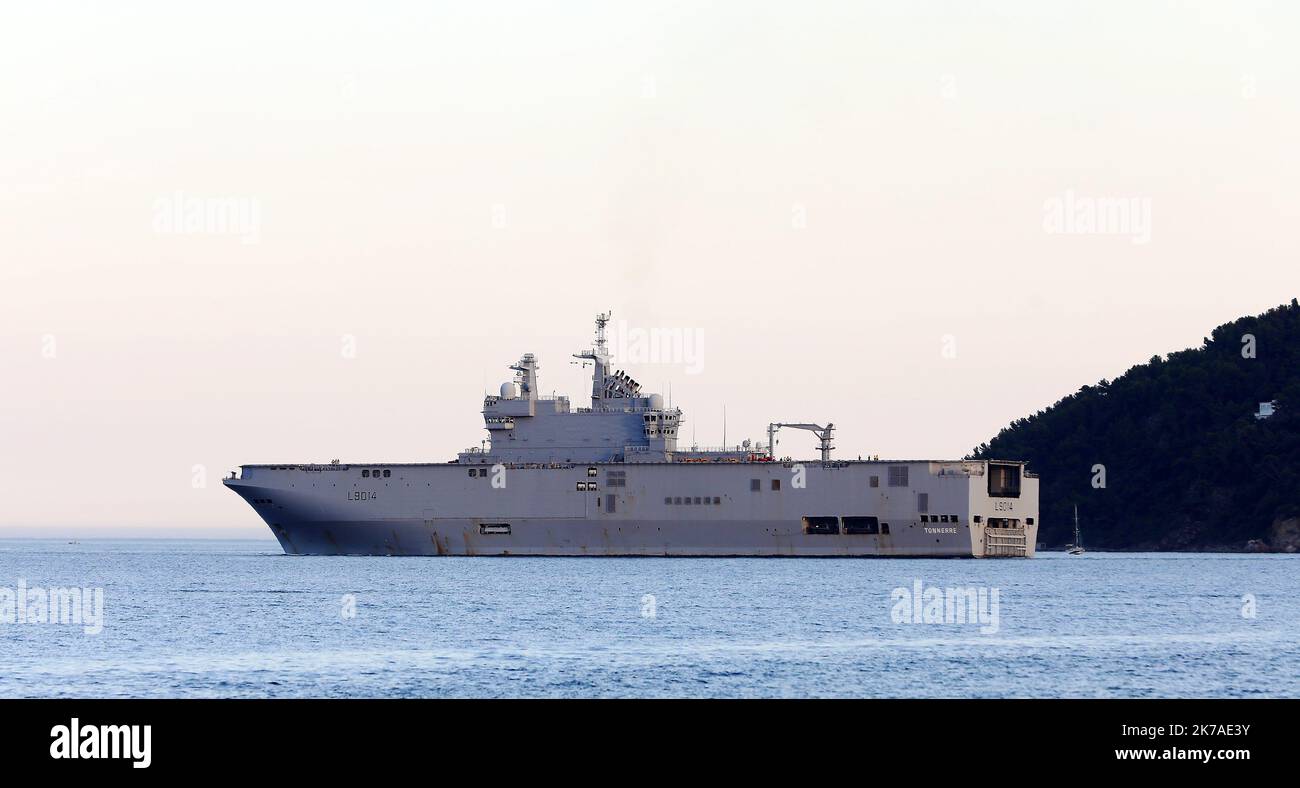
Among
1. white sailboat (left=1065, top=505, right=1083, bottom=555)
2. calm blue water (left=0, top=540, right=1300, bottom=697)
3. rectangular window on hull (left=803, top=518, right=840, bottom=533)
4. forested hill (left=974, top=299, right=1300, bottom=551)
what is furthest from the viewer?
forested hill (left=974, top=299, right=1300, bottom=551)

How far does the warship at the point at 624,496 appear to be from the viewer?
3056 inches

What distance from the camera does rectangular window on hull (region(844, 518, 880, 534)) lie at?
257 feet

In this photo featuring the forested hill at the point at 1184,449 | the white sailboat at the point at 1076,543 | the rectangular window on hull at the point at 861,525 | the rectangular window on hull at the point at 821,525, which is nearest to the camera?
the rectangular window on hull at the point at 861,525

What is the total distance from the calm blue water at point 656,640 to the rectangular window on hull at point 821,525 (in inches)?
413

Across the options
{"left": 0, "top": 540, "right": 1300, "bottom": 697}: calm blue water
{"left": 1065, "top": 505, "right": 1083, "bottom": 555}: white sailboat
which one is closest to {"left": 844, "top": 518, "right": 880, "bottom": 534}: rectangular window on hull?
{"left": 0, "top": 540, "right": 1300, "bottom": 697}: calm blue water

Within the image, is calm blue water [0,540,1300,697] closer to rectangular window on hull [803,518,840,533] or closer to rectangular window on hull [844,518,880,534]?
rectangular window on hull [844,518,880,534]

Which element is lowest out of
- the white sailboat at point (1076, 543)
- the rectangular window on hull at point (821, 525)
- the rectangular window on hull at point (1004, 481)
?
the white sailboat at point (1076, 543)

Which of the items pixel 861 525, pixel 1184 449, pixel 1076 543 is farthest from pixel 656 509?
pixel 1184 449

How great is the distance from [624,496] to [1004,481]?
18739 millimetres

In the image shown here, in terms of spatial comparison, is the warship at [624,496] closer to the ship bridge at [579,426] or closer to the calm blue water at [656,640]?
the ship bridge at [579,426]

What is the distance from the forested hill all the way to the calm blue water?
59700mm

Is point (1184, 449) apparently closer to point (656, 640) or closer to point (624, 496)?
point (624, 496)

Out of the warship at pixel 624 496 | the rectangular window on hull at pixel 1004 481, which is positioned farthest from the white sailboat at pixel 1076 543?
the rectangular window on hull at pixel 1004 481
